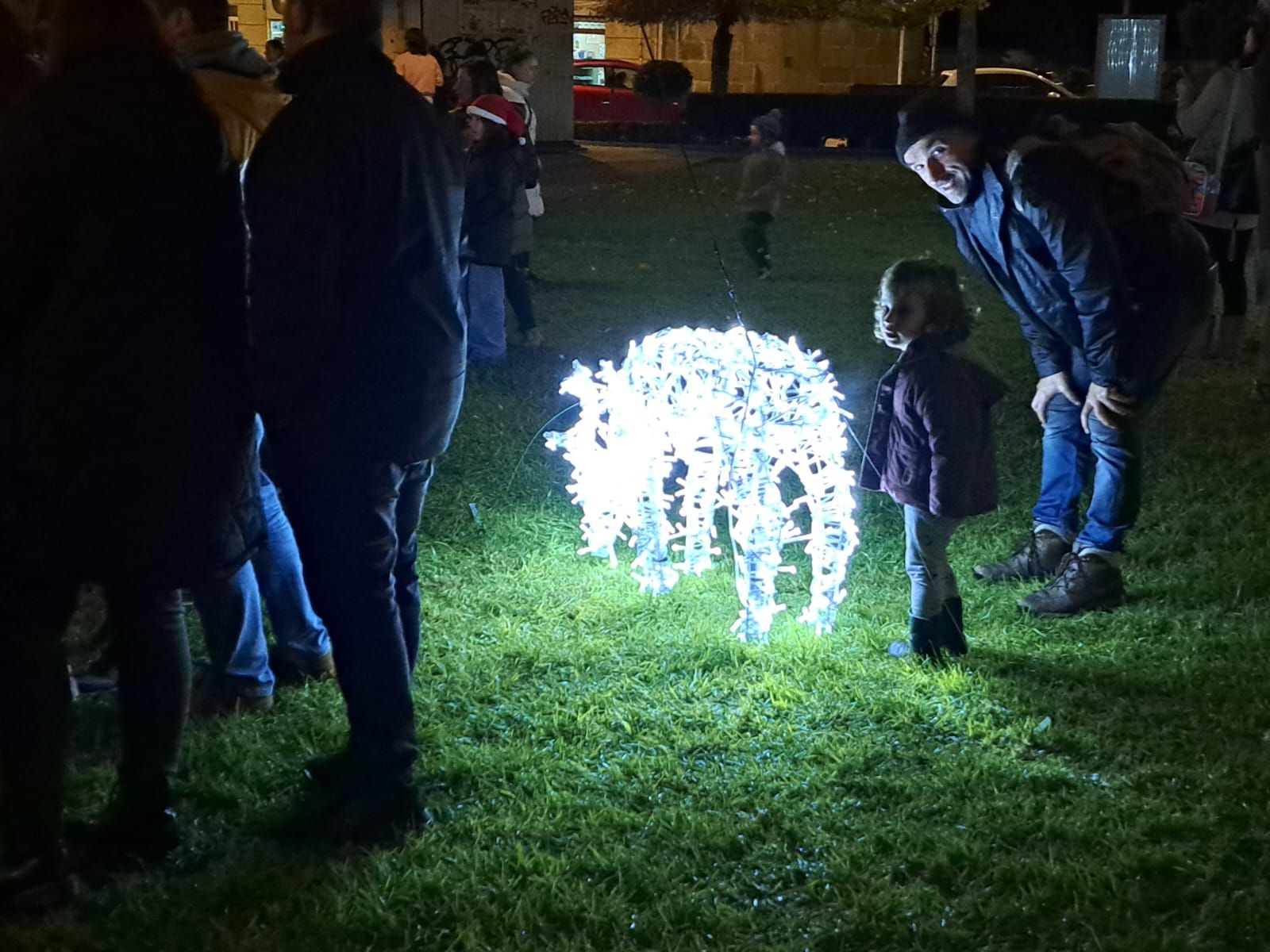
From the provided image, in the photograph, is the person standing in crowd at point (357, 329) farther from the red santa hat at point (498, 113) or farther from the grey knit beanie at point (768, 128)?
the grey knit beanie at point (768, 128)

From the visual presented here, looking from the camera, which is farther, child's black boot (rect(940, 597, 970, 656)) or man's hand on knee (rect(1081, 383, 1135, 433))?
man's hand on knee (rect(1081, 383, 1135, 433))

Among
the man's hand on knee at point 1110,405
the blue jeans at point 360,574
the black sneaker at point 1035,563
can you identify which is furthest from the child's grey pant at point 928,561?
the blue jeans at point 360,574

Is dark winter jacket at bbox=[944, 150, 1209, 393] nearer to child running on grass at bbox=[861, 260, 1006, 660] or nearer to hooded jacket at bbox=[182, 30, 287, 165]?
child running on grass at bbox=[861, 260, 1006, 660]

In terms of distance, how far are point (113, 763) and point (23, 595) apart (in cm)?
102

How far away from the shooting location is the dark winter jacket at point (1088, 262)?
15.8 feet

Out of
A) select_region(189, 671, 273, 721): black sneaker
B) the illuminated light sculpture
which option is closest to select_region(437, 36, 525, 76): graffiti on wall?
the illuminated light sculpture

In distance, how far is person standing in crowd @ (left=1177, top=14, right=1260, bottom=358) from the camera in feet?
27.4

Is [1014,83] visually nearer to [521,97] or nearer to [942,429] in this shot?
[521,97]

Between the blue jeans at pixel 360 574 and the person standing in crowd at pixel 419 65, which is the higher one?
the person standing in crowd at pixel 419 65

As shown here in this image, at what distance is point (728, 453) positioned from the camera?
193 inches

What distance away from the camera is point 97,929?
3135 millimetres

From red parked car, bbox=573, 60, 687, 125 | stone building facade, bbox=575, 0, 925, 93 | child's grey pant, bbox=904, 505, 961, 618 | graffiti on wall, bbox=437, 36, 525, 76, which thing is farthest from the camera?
stone building facade, bbox=575, 0, 925, 93

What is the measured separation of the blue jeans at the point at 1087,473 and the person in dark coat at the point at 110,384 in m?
3.23

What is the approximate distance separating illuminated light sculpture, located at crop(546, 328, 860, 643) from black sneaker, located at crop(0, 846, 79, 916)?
2358mm
